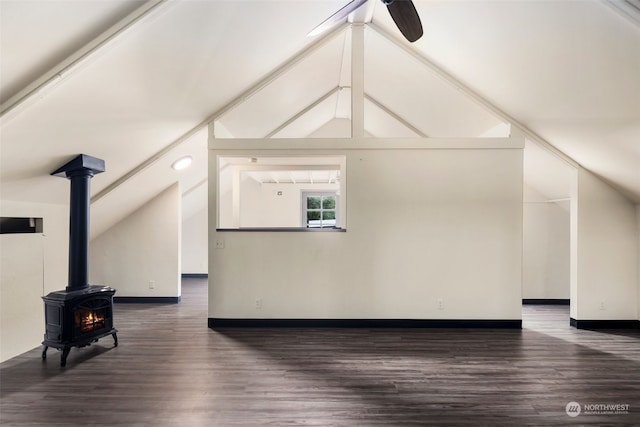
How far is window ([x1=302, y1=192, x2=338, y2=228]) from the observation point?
29.1 feet

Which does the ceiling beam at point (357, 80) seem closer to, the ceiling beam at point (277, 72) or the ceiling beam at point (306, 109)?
the ceiling beam at point (277, 72)

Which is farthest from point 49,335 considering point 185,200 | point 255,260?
point 185,200

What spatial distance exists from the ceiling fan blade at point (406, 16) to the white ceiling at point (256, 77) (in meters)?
1.02

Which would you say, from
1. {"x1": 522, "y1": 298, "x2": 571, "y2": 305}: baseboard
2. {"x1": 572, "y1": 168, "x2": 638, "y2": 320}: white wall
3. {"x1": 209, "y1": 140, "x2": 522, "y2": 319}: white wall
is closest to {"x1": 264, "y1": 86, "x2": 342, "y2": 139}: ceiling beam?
{"x1": 209, "y1": 140, "x2": 522, "y2": 319}: white wall

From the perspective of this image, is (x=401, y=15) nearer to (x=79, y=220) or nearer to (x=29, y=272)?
(x=79, y=220)

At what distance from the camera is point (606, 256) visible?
426 centimetres

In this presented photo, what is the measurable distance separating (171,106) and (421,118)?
3706 millimetres

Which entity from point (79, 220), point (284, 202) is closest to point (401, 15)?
point (79, 220)

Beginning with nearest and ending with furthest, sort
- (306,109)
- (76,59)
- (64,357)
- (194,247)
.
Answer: (76,59) < (64,357) < (306,109) < (194,247)

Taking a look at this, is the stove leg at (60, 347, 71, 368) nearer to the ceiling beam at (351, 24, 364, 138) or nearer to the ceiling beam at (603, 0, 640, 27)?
the ceiling beam at (351, 24, 364, 138)

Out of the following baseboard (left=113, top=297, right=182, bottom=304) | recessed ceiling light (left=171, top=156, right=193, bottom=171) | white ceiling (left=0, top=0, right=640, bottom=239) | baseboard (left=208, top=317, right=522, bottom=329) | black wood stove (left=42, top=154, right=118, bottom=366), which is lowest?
baseboard (left=113, top=297, right=182, bottom=304)

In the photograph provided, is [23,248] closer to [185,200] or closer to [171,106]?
[171,106]

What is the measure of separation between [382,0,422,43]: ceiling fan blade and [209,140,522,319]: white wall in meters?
1.82

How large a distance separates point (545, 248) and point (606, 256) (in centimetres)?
121
